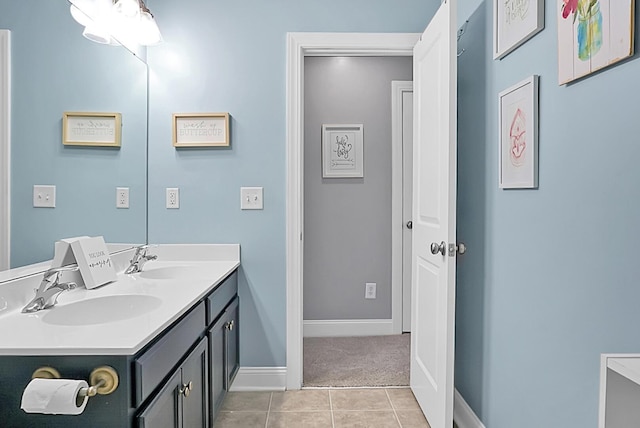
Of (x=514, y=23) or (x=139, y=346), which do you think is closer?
(x=139, y=346)

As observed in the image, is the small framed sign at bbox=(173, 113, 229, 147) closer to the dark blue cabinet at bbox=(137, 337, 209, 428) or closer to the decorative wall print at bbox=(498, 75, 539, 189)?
the dark blue cabinet at bbox=(137, 337, 209, 428)

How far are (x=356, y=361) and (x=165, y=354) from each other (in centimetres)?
192

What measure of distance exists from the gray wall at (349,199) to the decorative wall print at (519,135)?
1836mm

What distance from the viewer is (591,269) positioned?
1.13 m

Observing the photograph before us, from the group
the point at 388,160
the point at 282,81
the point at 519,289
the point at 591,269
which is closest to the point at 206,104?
the point at 282,81

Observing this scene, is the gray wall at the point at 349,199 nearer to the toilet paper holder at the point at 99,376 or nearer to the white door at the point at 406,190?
the white door at the point at 406,190

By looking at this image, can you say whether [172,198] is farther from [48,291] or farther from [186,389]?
[186,389]

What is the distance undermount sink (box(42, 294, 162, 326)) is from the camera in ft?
4.45

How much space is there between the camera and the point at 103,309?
58.9 inches

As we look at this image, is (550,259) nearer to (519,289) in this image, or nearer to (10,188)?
(519,289)

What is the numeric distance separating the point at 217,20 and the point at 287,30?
41cm

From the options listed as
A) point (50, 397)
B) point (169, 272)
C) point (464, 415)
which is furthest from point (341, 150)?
point (50, 397)

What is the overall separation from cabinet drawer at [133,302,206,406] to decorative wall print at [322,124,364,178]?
6.53 ft

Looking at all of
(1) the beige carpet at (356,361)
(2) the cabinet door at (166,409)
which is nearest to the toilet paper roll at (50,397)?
(2) the cabinet door at (166,409)
